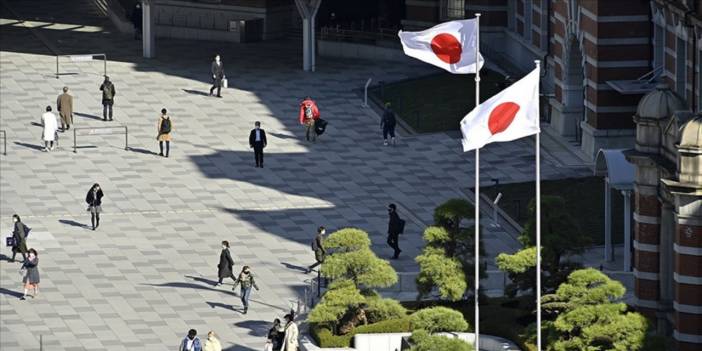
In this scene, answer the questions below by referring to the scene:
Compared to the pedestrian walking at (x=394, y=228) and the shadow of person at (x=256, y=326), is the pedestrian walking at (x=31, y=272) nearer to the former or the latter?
the shadow of person at (x=256, y=326)

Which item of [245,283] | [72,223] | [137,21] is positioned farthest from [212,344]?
[137,21]

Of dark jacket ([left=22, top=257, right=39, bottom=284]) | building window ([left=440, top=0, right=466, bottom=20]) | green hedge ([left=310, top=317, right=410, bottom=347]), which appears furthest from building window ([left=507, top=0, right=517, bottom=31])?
green hedge ([left=310, top=317, right=410, bottom=347])

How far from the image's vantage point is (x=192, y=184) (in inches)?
3095

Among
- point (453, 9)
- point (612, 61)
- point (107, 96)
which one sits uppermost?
point (453, 9)

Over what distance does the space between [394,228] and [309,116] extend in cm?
1523

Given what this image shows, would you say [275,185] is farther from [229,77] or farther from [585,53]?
[229,77]

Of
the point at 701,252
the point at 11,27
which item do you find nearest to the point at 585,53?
the point at 701,252

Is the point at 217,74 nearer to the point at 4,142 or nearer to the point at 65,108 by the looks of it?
the point at 65,108

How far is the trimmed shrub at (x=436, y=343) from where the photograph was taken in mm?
55125

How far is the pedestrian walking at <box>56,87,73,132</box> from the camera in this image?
278 feet

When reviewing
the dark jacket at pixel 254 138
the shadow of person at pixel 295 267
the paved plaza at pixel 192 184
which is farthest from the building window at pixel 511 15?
the shadow of person at pixel 295 267

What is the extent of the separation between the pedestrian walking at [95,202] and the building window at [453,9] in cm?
3030

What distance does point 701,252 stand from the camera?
56438mm

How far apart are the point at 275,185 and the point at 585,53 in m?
11.2
